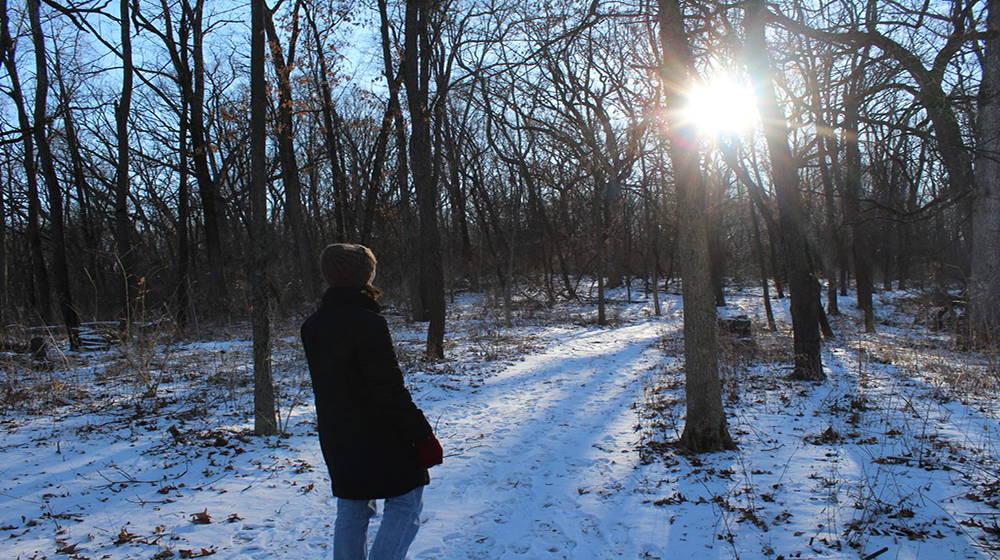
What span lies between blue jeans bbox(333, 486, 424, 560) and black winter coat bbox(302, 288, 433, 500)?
0.09 metres

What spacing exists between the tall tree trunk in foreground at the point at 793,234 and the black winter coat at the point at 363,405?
762cm

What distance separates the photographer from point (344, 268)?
267 centimetres

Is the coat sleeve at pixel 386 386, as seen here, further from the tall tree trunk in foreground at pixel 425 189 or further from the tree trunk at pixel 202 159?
the tree trunk at pixel 202 159

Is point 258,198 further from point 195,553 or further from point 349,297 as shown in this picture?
point 349,297

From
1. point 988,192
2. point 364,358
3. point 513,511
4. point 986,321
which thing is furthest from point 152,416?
point 988,192

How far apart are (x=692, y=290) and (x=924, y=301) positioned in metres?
15.1

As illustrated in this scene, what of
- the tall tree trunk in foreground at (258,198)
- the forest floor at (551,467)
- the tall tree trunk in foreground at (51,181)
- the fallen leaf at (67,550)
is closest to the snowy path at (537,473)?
the forest floor at (551,467)

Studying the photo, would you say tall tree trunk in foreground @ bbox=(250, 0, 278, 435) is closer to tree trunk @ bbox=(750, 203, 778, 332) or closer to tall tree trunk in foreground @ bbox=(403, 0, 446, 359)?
tall tree trunk in foreground @ bbox=(403, 0, 446, 359)

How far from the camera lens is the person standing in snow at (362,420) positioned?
2.54 meters

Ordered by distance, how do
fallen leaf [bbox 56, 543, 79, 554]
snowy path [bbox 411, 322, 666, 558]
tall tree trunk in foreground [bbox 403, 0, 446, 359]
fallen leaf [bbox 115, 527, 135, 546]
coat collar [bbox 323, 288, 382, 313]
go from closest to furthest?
coat collar [bbox 323, 288, 382, 313] < fallen leaf [bbox 56, 543, 79, 554] < fallen leaf [bbox 115, 527, 135, 546] < snowy path [bbox 411, 322, 666, 558] < tall tree trunk in foreground [bbox 403, 0, 446, 359]

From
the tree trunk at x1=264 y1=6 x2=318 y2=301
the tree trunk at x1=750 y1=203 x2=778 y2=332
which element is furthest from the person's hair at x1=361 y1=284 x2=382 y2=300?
the tree trunk at x1=750 y1=203 x2=778 y2=332

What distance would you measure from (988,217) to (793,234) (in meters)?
5.17

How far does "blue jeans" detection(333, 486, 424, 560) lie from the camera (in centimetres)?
260

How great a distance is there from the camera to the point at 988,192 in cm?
1041
